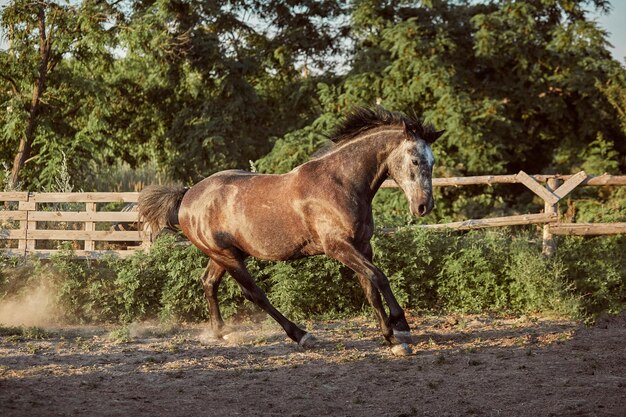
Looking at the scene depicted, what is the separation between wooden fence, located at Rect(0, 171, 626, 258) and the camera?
8.81 meters

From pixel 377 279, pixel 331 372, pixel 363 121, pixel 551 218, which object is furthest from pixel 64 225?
pixel 551 218

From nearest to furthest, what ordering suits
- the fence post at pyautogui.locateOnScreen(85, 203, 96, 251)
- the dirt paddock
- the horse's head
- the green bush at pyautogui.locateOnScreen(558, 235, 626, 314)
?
the dirt paddock
the horse's head
the green bush at pyautogui.locateOnScreen(558, 235, 626, 314)
the fence post at pyautogui.locateOnScreen(85, 203, 96, 251)

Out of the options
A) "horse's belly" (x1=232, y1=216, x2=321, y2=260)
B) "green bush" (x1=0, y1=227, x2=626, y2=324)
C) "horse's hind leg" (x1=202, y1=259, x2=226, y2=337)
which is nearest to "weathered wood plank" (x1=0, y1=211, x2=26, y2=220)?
"green bush" (x1=0, y1=227, x2=626, y2=324)

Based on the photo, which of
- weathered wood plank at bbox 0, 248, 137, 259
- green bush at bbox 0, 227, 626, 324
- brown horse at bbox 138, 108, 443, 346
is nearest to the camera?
brown horse at bbox 138, 108, 443, 346

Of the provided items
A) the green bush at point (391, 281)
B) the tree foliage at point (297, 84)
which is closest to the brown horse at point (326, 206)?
the green bush at point (391, 281)

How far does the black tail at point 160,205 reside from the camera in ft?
24.7

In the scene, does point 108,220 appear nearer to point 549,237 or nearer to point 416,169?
point 416,169

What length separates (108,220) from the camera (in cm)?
977

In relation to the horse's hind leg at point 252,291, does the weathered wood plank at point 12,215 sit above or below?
above

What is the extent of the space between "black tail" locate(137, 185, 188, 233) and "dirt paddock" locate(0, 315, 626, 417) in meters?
1.17

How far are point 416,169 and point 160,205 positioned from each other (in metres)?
2.87

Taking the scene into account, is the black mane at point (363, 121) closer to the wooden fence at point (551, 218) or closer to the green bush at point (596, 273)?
the wooden fence at point (551, 218)

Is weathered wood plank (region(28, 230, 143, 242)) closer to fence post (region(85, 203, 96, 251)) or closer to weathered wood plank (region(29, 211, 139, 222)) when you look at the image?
fence post (region(85, 203, 96, 251))

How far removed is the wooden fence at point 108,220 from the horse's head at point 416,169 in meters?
2.74
